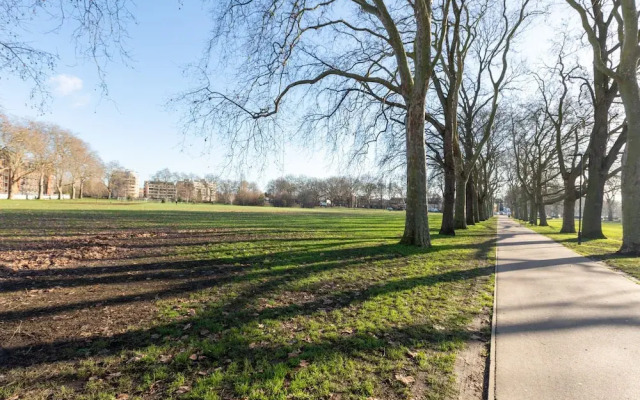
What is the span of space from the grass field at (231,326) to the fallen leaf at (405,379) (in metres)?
0.01

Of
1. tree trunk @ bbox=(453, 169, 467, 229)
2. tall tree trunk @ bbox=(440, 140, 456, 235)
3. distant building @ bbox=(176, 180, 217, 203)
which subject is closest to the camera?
tall tree trunk @ bbox=(440, 140, 456, 235)

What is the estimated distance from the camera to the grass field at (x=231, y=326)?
121 inches

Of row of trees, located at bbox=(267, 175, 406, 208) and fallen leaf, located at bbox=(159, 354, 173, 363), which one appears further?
row of trees, located at bbox=(267, 175, 406, 208)

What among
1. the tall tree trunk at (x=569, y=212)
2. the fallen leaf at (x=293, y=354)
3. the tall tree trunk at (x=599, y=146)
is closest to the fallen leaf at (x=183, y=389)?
the fallen leaf at (x=293, y=354)

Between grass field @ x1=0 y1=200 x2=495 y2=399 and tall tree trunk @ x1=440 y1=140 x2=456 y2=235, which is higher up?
tall tree trunk @ x1=440 y1=140 x2=456 y2=235

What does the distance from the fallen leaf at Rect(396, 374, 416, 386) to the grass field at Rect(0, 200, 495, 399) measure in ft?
0.04

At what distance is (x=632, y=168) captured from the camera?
11.0m

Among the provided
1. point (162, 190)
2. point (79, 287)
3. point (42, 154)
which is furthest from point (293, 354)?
point (162, 190)

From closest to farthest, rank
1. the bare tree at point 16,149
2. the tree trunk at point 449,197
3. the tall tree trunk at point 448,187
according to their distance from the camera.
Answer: the tall tree trunk at point 448,187, the tree trunk at point 449,197, the bare tree at point 16,149

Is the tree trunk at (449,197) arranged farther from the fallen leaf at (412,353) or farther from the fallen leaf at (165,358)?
the fallen leaf at (165,358)

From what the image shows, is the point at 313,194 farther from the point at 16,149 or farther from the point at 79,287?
the point at 79,287

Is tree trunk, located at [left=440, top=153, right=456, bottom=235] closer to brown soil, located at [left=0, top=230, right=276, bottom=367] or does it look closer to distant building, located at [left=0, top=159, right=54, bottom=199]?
brown soil, located at [left=0, top=230, right=276, bottom=367]

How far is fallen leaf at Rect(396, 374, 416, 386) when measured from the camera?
321 cm

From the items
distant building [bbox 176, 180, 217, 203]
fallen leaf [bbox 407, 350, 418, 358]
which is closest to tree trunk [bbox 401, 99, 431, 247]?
fallen leaf [bbox 407, 350, 418, 358]
